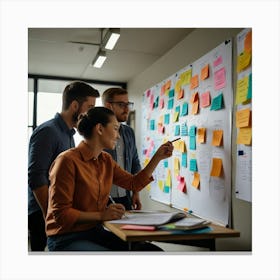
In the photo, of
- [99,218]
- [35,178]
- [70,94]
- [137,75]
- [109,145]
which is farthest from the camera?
[137,75]

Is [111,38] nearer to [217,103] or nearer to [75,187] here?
[217,103]

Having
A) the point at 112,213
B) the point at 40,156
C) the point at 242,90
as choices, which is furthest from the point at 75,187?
the point at 242,90

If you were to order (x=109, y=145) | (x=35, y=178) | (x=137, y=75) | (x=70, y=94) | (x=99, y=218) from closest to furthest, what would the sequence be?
(x=99, y=218)
(x=109, y=145)
(x=35, y=178)
(x=70, y=94)
(x=137, y=75)

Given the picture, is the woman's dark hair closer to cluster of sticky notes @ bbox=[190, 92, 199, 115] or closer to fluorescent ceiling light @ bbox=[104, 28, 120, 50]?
fluorescent ceiling light @ bbox=[104, 28, 120, 50]

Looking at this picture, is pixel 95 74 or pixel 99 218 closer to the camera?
pixel 99 218

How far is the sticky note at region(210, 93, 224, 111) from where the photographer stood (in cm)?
146

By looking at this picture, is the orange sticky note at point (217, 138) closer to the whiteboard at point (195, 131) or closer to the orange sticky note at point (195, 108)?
the whiteboard at point (195, 131)

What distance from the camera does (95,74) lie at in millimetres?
1562

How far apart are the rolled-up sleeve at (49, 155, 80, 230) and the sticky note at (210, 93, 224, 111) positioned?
73 cm
